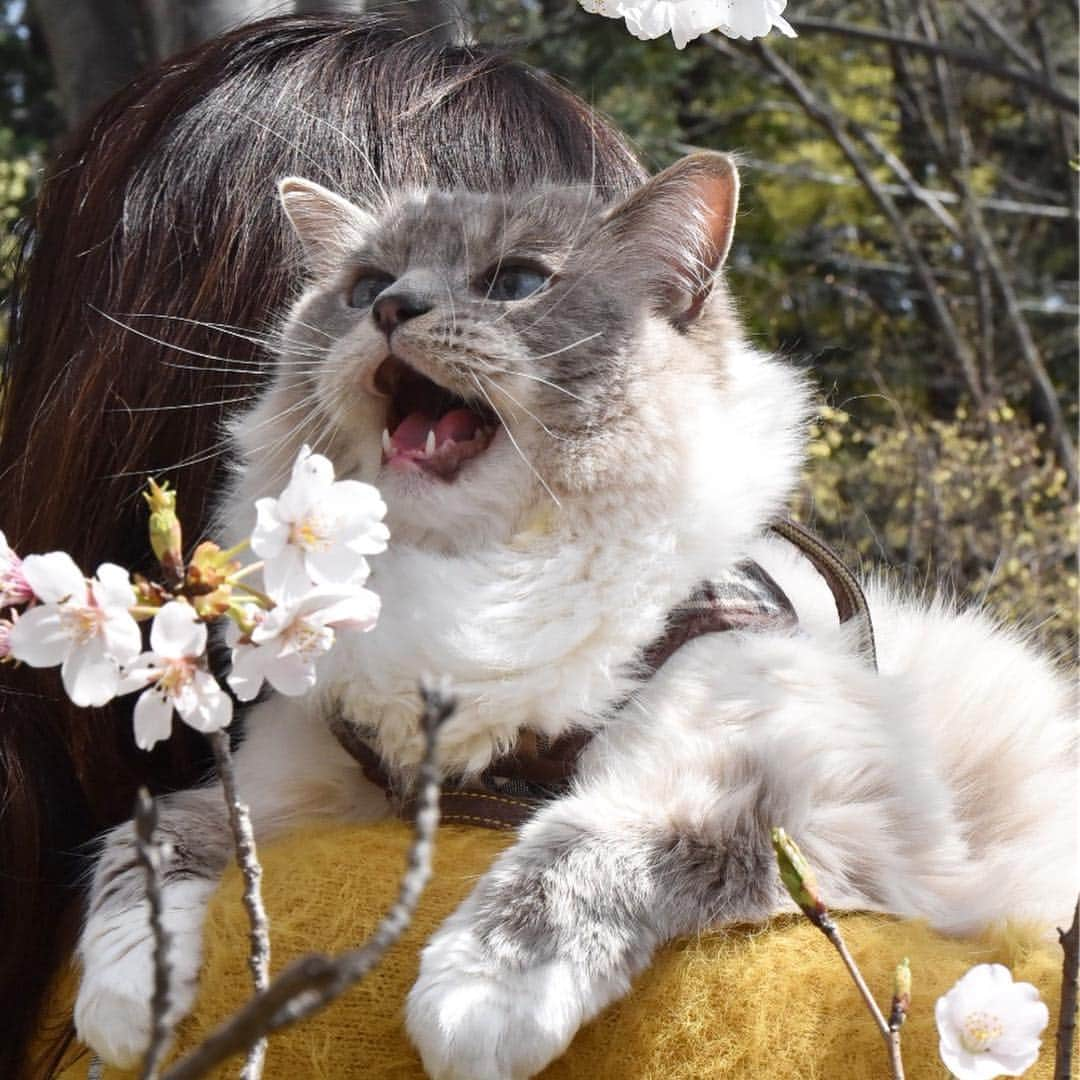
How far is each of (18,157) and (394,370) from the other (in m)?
6.13

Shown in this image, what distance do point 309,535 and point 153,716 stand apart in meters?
0.14

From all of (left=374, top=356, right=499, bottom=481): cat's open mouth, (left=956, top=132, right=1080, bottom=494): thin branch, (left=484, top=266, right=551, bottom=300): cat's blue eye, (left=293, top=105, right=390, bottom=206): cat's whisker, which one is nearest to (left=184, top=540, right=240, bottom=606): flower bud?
(left=374, top=356, right=499, bottom=481): cat's open mouth

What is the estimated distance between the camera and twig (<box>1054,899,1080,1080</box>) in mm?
776

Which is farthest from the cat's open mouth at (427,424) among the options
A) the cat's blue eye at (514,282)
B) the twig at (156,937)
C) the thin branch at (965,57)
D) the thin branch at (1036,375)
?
the thin branch at (1036,375)

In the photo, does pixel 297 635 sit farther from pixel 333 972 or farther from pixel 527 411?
pixel 527 411

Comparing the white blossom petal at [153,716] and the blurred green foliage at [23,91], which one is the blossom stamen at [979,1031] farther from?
the blurred green foliage at [23,91]

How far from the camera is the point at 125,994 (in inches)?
46.3

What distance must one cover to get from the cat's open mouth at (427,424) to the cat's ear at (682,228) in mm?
275

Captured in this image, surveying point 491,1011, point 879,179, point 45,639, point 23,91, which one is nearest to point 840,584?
point 491,1011

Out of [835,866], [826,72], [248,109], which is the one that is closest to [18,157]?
[826,72]

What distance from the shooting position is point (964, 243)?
6086mm

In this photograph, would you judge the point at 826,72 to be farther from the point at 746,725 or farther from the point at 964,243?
the point at 746,725

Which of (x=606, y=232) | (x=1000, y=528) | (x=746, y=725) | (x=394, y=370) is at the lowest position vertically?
(x=1000, y=528)

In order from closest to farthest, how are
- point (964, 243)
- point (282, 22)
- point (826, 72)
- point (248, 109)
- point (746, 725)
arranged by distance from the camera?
point (746, 725)
point (248, 109)
point (282, 22)
point (964, 243)
point (826, 72)
